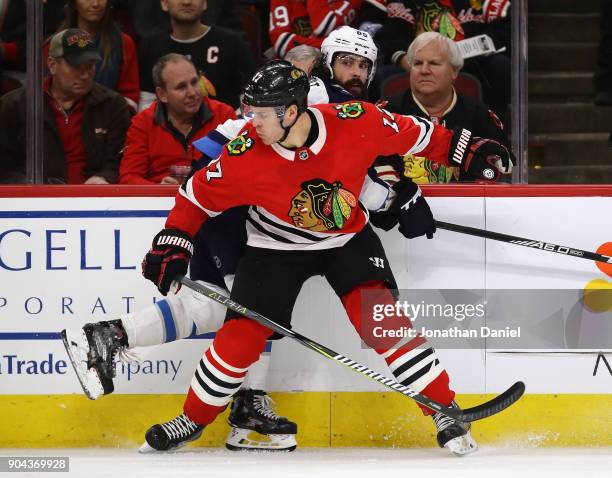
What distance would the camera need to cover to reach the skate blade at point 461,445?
12.2ft

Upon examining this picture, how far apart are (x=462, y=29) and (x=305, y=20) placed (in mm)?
561

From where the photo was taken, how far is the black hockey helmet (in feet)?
11.5

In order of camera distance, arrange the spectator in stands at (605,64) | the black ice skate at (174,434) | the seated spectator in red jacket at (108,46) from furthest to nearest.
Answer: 1. the spectator in stands at (605,64)
2. the seated spectator in red jacket at (108,46)
3. the black ice skate at (174,434)

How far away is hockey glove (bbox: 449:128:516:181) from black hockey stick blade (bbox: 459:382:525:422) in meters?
0.66

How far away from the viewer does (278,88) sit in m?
3.52

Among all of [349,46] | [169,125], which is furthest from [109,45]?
[349,46]

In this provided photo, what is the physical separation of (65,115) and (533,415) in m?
1.76

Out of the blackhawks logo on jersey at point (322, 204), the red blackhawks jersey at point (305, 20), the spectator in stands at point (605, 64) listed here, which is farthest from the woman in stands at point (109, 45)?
the spectator in stands at point (605, 64)

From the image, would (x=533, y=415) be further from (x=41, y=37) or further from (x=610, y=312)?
(x=41, y=37)

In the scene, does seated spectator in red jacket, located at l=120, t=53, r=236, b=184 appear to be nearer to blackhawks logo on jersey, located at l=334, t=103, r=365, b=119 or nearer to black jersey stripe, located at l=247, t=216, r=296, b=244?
black jersey stripe, located at l=247, t=216, r=296, b=244

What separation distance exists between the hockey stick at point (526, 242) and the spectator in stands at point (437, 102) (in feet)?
0.64

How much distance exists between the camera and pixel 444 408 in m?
3.67

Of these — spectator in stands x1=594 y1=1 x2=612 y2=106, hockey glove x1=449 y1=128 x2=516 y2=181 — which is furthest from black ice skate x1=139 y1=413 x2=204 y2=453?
Answer: spectator in stands x1=594 y1=1 x2=612 y2=106

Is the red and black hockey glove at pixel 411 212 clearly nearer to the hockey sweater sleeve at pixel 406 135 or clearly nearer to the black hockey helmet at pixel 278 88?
the hockey sweater sleeve at pixel 406 135
